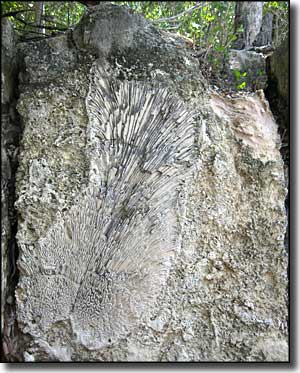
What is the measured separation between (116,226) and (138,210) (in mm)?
80

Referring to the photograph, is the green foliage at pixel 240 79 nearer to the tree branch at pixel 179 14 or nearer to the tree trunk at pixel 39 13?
the tree branch at pixel 179 14

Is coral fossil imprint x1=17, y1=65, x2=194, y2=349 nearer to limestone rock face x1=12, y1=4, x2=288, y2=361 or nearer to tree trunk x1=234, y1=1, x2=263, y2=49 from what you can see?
limestone rock face x1=12, y1=4, x2=288, y2=361

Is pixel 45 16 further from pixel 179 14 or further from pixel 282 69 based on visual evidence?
pixel 282 69

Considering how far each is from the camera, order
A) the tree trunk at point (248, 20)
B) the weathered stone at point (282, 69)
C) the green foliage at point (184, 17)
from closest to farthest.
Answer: the weathered stone at point (282, 69) < the green foliage at point (184, 17) < the tree trunk at point (248, 20)

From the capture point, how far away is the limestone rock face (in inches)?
47.2

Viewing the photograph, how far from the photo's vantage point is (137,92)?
127 cm

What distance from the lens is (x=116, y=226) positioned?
1.22 meters

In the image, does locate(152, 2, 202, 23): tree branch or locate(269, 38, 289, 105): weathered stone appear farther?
locate(152, 2, 202, 23): tree branch

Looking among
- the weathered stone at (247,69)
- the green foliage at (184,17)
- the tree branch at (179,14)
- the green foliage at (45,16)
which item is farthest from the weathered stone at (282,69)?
the green foliage at (45,16)

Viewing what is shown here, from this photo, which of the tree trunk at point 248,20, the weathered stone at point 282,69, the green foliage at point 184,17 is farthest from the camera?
the tree trunk at point 248,20

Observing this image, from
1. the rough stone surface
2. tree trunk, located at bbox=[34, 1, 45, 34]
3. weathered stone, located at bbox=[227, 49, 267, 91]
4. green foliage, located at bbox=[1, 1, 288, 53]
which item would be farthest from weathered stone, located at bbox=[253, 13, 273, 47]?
the rough stone surface

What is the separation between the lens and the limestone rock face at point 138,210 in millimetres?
1198

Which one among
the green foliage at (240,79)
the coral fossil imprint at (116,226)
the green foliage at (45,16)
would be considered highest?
the green foliage at (45,16)

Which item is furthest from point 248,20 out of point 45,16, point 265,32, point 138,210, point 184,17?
point 138,210
